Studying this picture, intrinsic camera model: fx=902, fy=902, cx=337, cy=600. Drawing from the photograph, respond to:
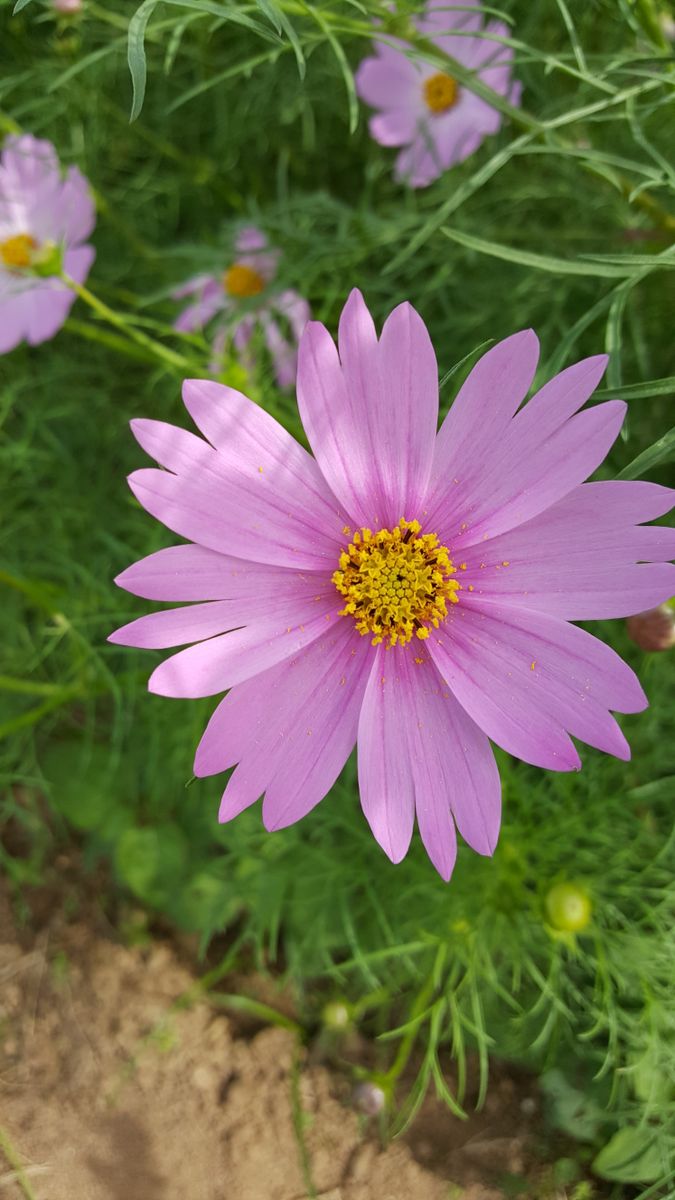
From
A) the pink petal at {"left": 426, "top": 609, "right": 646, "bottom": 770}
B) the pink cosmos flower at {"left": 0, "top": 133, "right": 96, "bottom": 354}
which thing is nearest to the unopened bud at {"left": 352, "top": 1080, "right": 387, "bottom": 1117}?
the pink petal at {"left": 426, "top": 609, "right": 646, "bottom": 770}

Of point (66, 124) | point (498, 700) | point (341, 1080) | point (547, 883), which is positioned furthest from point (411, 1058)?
point (66, 124)

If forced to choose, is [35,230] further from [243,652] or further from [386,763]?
[386,763]

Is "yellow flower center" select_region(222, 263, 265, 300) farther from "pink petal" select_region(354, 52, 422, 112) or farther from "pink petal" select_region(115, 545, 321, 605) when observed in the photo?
"pink petal" select_region(115, 545, 321, 605)

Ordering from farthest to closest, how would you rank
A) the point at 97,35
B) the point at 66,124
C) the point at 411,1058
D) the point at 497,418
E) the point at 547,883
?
the point at 66,124, the point at 97,35, the point at 411,1058, the point at 547,883, the point at 497,418

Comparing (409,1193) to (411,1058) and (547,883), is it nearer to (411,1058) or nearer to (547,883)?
(411,1058)

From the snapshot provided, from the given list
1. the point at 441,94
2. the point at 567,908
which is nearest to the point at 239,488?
the point at 567,908
